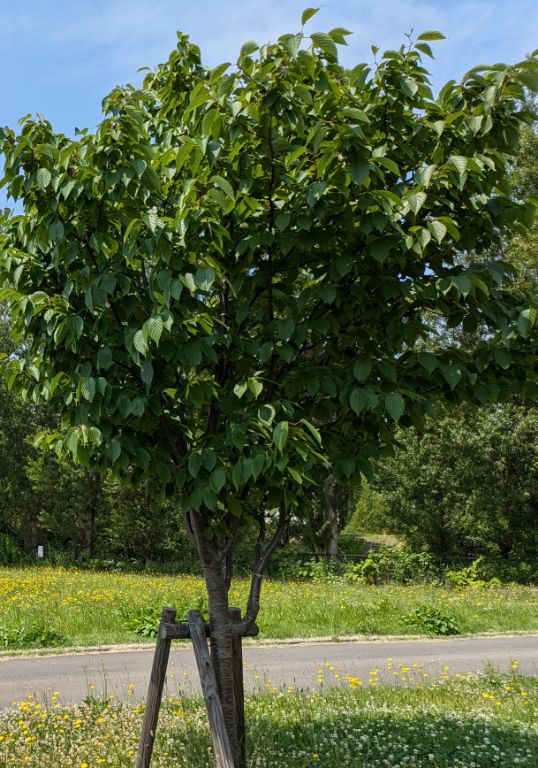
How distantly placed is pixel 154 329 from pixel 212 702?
1930mm

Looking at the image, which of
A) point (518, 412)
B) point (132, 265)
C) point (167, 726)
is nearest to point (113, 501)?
point (518, 412)

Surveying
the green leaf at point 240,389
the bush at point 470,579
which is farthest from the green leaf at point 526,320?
the bush at point 470,579

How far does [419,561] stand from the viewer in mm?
23281

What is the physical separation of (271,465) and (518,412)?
21.3 m

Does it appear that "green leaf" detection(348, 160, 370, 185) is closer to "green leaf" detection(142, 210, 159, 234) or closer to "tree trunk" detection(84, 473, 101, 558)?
"green leaf" detection(142, 210, 159, 234)

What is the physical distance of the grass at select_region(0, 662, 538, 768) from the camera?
4801mm

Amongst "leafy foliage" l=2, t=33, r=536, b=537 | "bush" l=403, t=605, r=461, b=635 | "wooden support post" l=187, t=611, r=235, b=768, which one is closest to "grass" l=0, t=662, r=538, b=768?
"wooden support post" l=187, t=611, r=235, b=768

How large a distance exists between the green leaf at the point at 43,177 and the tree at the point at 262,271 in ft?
0.04

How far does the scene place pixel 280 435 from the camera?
Answer: 10.00 ft

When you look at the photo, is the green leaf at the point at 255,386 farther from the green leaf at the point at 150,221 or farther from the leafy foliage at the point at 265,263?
the green leaf at the point at 150,221

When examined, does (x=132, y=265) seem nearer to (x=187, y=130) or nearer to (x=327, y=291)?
(x=187, y=130)

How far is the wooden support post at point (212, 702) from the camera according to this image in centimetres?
349

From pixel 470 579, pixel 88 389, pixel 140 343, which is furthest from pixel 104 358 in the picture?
pixel 470 579

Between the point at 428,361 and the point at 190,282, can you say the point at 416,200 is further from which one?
the point at 190,282
